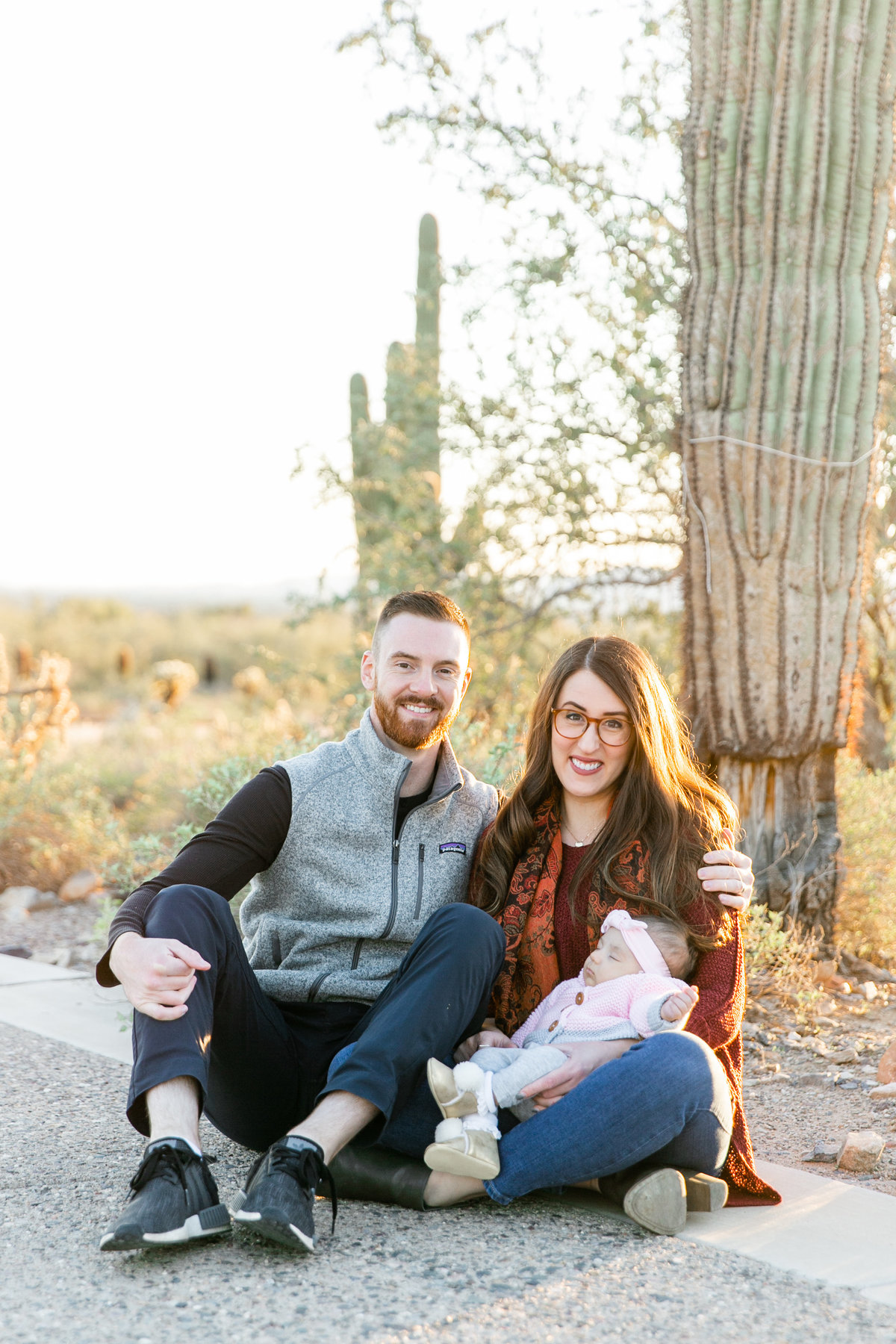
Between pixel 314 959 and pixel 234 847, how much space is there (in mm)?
340

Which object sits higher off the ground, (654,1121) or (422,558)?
(422,558)

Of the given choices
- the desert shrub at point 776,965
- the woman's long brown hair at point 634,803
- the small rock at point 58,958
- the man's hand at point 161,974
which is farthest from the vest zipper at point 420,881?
the small rock at point 58,958

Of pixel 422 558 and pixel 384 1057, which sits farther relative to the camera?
pixel 422 558

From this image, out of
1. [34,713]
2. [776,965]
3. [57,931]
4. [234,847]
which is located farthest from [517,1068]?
[34,713]

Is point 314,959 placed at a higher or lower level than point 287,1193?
higher

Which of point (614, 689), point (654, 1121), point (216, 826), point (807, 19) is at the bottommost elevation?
point (654, 1121)

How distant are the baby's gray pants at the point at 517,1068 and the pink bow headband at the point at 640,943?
0.27m

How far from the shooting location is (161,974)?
2664mm

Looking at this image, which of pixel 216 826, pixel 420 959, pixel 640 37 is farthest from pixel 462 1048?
pixel 640 37

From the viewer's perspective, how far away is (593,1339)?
7.35 ft

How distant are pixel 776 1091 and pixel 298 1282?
2.07 m

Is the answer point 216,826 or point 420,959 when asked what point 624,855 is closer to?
point 420,959

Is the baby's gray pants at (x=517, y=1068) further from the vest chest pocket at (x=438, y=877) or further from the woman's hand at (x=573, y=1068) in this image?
the vest chest pocket at (x=438, y=877)

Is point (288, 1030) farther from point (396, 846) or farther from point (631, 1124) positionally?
point (631, 1124)
